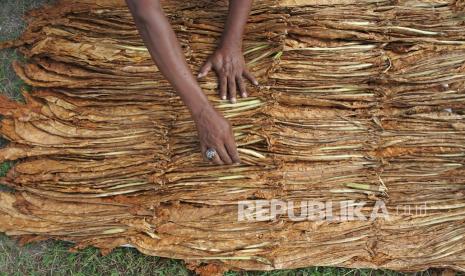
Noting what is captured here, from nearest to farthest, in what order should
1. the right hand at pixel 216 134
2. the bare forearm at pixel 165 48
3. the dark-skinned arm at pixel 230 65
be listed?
the bare forearm at pixel 165 48
the right hand at pixel 216 134
the dark-skinned arm at pixel 230 65

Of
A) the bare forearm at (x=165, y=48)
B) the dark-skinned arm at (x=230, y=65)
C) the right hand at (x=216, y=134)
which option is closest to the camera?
the bare forearm at (x=165, y=48)

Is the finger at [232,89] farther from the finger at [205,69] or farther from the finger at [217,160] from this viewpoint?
the finger at [217,160]

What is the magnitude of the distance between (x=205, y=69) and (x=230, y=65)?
0.13m

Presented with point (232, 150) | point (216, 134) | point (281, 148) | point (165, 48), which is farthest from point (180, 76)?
point (281, 148)

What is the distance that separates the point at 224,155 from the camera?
2.42m

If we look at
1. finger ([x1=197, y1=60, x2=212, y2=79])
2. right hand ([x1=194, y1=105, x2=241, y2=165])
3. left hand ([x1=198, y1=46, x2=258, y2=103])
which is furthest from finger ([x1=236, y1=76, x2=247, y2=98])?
right hand ([x1=194, y1=105, x2=241, y2=165])

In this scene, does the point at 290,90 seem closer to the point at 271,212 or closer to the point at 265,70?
the point at 265,70

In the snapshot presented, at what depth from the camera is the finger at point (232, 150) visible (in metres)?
2.39

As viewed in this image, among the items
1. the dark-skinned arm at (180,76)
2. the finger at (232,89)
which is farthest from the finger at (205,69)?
the dark-skinned arm at (180,76)

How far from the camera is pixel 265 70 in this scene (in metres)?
2.60

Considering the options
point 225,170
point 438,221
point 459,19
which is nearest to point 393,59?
point 459,19

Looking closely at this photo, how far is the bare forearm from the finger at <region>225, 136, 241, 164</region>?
0.21 meters

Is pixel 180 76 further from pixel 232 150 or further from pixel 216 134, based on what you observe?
pixel 232 150

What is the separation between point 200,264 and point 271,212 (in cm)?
44
